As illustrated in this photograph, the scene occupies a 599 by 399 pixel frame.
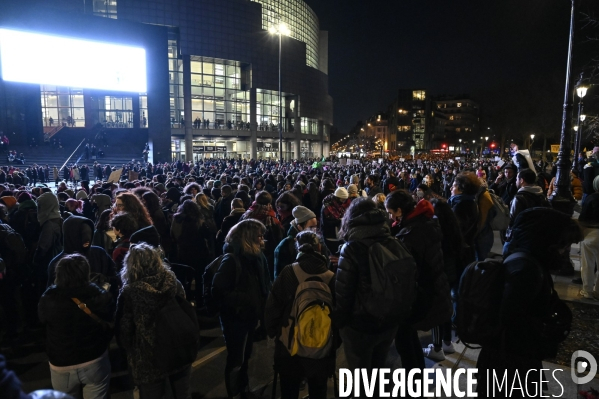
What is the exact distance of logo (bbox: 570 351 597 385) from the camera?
13.2ft

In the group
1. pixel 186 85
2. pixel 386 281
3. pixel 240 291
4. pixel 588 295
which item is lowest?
pixel 588 295

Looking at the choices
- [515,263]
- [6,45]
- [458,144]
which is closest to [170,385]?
[515,263]

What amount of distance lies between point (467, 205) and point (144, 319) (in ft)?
13.9

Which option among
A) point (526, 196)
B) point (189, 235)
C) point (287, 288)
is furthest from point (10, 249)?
point (526, 196)

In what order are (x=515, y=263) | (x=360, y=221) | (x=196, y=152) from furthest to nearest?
(x=196, y=152) → (x=360, y=221) → (x=515, y=263)

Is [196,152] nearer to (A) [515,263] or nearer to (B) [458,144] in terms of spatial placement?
Answer: (A) [515,263]

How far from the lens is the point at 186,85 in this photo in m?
55.9

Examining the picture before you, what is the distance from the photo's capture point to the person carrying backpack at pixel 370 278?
2881 mm

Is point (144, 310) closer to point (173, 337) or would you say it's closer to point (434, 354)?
point (173, 337)

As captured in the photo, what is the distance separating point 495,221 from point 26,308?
7295 millimetres

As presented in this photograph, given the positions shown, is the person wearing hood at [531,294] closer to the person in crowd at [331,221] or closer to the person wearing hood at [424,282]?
the person wearing hood at [424,282]

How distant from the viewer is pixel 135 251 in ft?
9.91

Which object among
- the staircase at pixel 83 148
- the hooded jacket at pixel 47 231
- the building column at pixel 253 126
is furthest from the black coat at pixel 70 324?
the building column at pixel 253 126

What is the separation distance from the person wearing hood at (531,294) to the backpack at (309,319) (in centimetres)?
120
